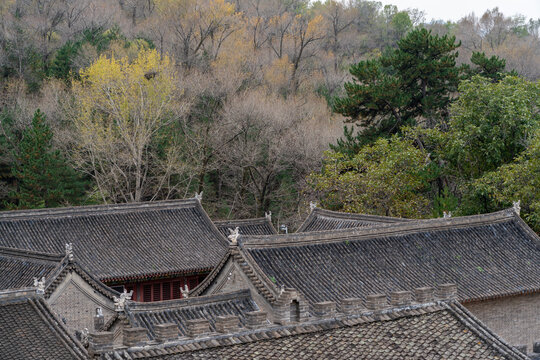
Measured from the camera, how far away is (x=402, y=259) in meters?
23.6

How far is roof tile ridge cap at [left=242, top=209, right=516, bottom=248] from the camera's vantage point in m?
21.7

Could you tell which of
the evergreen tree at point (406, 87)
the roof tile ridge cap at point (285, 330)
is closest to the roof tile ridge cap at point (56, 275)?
the roof tile ridge cap at point (285, 330)

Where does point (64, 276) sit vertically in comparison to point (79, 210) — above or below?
below

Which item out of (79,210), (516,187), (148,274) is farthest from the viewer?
(516,187)

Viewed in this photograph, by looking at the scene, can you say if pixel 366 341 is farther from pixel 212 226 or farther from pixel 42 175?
pixel 42 175

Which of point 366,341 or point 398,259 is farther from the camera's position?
point 398,259

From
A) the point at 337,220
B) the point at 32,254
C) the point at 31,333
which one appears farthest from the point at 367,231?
the point at 32,254

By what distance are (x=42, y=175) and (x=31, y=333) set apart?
83.4 ft

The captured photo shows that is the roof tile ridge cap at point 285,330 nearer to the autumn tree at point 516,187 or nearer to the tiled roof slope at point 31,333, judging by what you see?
the tiled roof slope at point 31,333

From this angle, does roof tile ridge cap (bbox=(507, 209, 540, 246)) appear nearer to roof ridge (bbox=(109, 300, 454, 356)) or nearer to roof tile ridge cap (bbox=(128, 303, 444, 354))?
roof ridge (bbox=(109, 300, 454, 356))

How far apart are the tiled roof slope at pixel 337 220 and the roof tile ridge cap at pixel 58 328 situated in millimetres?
14542

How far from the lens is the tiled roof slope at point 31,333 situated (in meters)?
16.0

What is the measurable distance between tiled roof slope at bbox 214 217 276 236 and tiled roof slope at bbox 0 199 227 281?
7.10 ft

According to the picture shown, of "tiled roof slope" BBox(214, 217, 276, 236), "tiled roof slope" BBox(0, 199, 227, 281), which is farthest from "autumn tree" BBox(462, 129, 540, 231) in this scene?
"tiled roof slope" BBox(0, 199, 227, 281)
